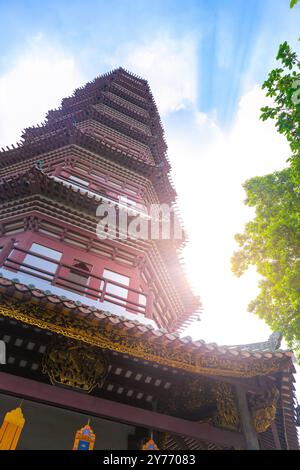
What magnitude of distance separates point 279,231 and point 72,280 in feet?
19.8

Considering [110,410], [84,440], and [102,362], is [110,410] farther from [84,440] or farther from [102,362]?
[102,362]

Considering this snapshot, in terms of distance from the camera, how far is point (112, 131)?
17.0 m

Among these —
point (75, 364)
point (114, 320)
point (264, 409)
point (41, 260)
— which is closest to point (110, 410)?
point (75, 364)

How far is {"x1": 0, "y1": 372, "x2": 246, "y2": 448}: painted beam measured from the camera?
5.47 m

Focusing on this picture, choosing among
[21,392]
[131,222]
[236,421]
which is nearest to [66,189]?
[131,222]

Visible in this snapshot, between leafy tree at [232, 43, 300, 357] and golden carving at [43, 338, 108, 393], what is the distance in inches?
227

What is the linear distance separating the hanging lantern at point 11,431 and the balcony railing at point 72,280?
326 centimetres

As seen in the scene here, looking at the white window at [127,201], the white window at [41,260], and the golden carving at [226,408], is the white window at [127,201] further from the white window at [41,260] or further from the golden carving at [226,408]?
the golden carving at [226,408]

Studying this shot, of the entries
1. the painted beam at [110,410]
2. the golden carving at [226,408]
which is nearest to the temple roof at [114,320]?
the golden carving at [226,408]

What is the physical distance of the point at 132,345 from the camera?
19.6ft

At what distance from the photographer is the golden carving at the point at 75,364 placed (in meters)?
6.05

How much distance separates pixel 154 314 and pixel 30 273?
188 inches

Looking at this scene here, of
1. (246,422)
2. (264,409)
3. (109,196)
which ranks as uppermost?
(109,196)

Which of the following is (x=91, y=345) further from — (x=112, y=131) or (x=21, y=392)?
(x=112, y=131)
